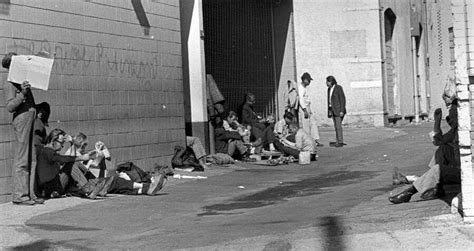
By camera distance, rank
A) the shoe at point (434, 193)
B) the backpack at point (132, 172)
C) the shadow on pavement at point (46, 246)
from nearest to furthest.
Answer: the shadow on pavement at point (46, 246)
the shoe at point (434, 193)
the backpack at point (132, 172)

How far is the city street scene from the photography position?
894 cm

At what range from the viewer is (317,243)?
8250mm

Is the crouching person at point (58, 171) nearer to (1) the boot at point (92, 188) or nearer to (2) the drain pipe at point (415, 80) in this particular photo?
(1) the boot at point (92, 188)

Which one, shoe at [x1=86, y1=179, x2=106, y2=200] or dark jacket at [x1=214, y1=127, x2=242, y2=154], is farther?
dark jacket at [x1=214, y1=127, x2=242, y2=154]

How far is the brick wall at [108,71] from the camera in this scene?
40.1ft

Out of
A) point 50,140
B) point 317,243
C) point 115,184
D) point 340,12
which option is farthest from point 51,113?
point 340,12

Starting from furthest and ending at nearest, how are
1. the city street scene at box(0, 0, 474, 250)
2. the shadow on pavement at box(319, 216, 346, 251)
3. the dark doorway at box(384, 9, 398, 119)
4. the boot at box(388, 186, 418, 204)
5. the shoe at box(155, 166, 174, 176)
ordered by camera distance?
1. the dark doorway at box(384, 9, 398, 119)
2. the shoe at box(155, 166, 174, 176)
3. the boot at box(388, 186, 418, 204)
4. the city street scene at box(0, 0, 474, 250)
5. the shadow on pavement at box(319, 216, 346, 251)

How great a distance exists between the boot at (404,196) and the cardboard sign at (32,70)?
4841mm

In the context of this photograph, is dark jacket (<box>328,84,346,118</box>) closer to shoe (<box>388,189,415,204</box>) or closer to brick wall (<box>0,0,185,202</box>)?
brick wall (<box>0,0,185,202</box>)

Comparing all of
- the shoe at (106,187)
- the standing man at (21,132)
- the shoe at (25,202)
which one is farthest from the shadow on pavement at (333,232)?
the standing man at (21,132)

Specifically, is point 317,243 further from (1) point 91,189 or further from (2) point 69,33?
(2) point 69,33

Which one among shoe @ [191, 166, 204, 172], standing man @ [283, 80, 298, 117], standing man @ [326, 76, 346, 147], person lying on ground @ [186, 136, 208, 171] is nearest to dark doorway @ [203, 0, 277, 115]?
standing man @ [283, 80, 298, 117]

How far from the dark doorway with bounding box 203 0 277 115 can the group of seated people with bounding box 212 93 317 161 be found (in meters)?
2.18

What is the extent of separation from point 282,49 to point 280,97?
4.67ft
